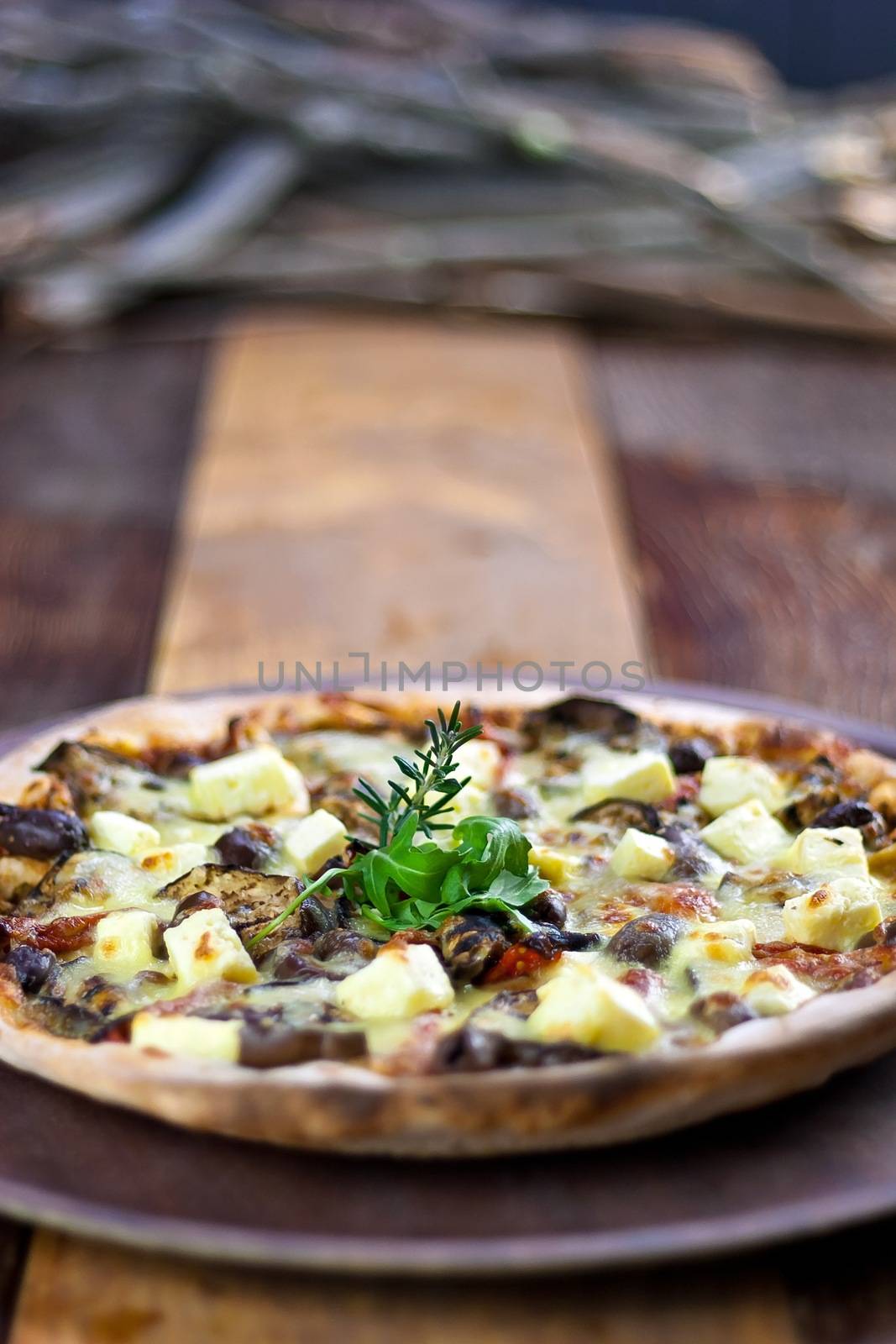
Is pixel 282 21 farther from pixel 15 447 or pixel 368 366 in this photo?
pixel 15 447

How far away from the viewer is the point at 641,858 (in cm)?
249

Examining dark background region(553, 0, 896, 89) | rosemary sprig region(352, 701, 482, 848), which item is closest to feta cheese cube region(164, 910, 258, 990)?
rosemary sprig region(352, 701, 482, 848)

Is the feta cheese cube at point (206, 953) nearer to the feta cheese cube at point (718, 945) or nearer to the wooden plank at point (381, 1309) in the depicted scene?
the wooden plank at point (381, 1309)

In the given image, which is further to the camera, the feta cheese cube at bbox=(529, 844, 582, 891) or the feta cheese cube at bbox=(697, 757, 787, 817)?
the feta cheese cube at bbox=(697, 757, 787, 817)

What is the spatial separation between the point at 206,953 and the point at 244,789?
0.56 m

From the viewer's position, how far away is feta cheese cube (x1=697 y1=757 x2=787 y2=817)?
275 cm

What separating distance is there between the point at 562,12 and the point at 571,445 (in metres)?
5.19

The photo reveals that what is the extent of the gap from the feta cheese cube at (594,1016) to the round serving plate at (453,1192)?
5.3 inches

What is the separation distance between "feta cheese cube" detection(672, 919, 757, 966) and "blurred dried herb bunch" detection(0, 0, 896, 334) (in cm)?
605

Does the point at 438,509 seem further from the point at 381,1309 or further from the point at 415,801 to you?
the point at 381,1309

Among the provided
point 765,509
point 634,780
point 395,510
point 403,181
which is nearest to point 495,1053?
point 634,780

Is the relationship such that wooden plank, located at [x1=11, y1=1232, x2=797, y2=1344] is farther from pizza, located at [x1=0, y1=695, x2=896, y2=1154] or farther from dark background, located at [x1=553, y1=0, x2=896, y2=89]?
dark background, located at [x1=553, y1=0, x2=896, y2=89]

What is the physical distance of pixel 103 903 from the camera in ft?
8.00

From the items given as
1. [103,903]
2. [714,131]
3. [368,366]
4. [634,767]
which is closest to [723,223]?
[714,131]
